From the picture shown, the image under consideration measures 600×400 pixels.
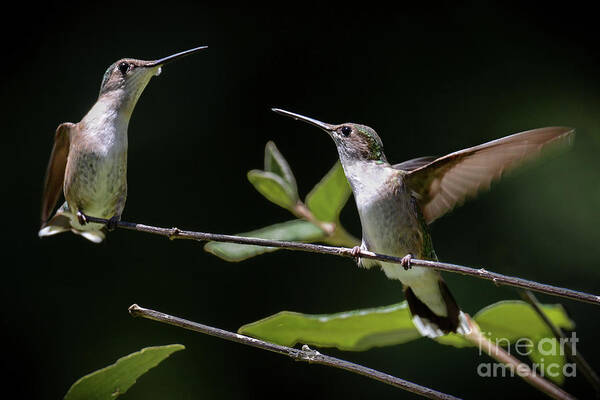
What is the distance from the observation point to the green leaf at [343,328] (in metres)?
1.37

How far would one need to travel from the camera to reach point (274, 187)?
5.30 ft

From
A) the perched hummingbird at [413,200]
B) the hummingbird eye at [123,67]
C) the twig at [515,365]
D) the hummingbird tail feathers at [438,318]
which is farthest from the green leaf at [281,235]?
the hummingbird eye at [123,67]

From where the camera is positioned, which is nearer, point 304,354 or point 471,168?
point 304,354

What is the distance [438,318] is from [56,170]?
3.96 ft

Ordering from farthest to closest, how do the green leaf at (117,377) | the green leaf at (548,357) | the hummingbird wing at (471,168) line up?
the green leaf at (548,357) → the hummingbird wing at (471,168) → the green leaf at (117,377)

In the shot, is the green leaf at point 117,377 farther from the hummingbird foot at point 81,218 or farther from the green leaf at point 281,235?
the hummingbird foot at point 81,218

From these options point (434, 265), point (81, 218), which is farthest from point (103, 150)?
point (434, 265)

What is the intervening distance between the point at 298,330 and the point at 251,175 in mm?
392

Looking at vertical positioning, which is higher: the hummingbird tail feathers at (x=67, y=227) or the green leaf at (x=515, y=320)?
the hummingbird tail feathers at (x=67, y=227)

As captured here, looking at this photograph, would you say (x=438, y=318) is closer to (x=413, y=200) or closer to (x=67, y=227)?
(x=413, y=200)

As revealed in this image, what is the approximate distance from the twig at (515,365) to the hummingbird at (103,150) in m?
0.97

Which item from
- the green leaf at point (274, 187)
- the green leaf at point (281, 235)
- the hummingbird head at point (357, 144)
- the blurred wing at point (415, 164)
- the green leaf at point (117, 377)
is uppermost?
the hummingbird head at point (357, 144)

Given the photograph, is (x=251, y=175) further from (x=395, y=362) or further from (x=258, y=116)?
(x=258, y=116)

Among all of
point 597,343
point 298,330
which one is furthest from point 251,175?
point 597,343
